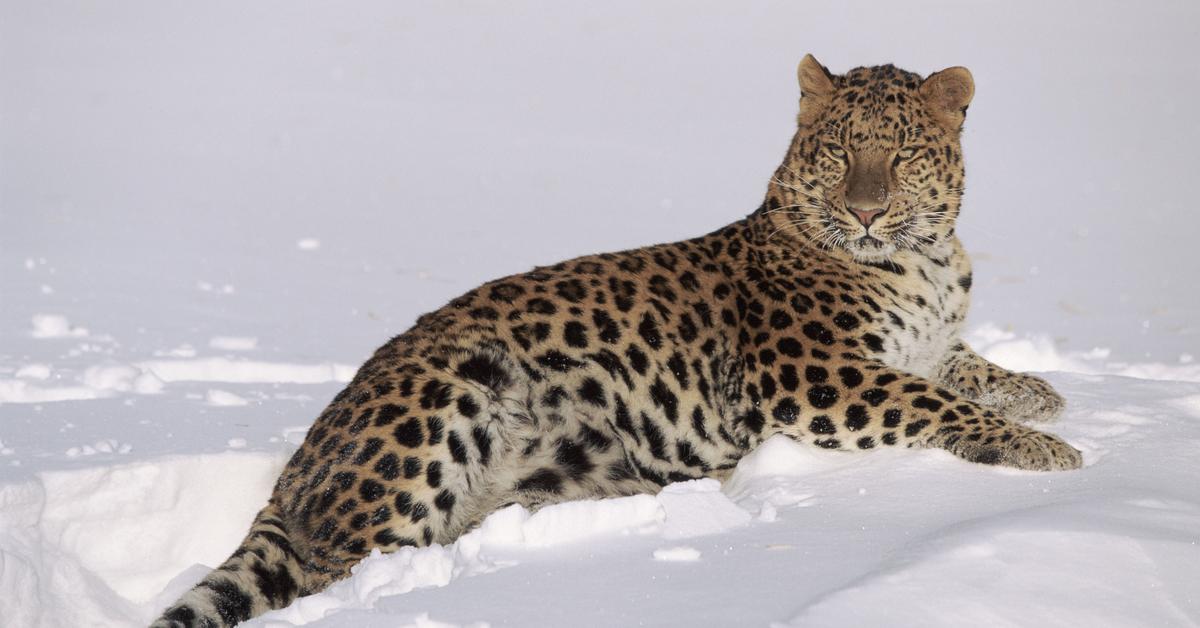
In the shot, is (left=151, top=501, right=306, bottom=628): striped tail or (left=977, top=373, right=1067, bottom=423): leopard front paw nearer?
(left=151, top=501, right=306, bottom=628): striped tail

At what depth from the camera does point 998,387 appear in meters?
8.34

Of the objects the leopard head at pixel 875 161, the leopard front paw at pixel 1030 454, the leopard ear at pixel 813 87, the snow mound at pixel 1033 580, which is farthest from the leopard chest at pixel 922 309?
the snow mound at pixel 1033 580

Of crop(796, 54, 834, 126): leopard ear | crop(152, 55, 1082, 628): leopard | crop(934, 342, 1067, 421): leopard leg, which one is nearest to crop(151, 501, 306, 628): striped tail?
crop(152, 55, 1082, 628): leopard

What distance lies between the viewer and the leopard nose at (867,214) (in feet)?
24.6

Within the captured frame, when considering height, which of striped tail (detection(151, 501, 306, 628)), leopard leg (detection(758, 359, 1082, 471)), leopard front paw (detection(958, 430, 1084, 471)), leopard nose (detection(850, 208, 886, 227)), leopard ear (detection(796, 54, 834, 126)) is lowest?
striped tail (detection(151, 501, 306, 628))

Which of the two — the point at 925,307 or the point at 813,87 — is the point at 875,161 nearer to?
the point at 813,87

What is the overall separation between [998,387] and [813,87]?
7.38ft

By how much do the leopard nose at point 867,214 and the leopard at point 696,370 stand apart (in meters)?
0.01

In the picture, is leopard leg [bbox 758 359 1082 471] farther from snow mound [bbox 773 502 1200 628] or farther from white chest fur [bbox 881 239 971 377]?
snow mound [bbox 773 502 1200 628]

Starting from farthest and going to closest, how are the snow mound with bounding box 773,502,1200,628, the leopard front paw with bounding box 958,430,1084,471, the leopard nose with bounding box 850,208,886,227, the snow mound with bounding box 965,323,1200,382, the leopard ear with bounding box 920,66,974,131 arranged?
1. the snow mound with bounding box 965,323,1200,382
2. the leopard ear with bounding box 920,66,974,131
3. the leopard nose with bounding box 850,208,886,227
4. the leopard front paw with bounding box 958,430,1084,471
5. the snow mound with bounding box 773,502,1200,628

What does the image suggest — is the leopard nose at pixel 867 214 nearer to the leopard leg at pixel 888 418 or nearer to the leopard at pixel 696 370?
the leopard at pixel 696 370

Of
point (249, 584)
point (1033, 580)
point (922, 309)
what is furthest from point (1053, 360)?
point (249, 584)

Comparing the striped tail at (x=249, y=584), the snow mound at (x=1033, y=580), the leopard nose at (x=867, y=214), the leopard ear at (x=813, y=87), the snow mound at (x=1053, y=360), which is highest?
the leopard ear at (x=813, y=87)

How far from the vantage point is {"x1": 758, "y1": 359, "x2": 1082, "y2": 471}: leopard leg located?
6.54 meters
